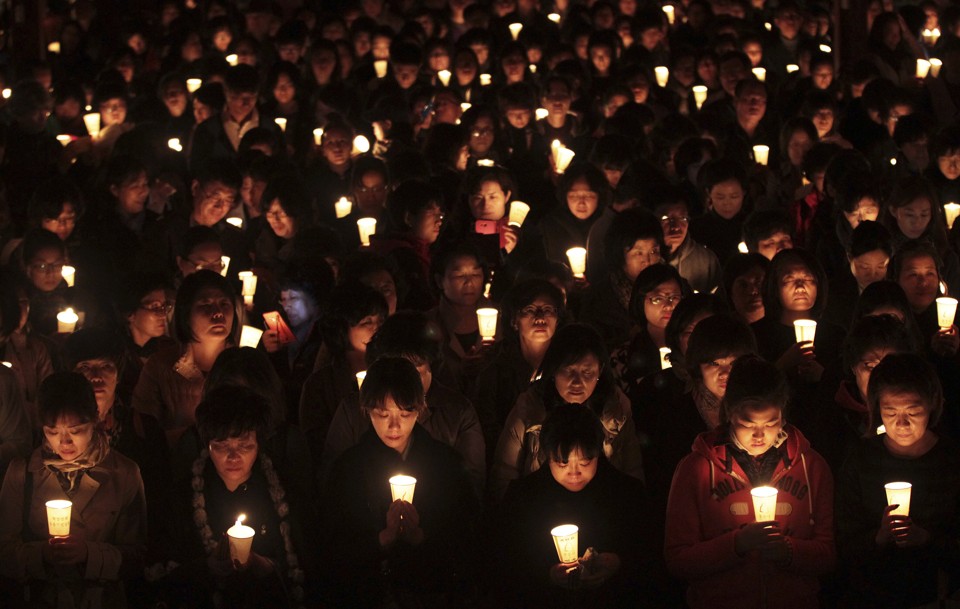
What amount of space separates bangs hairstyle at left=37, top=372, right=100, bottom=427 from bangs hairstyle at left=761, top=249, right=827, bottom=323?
3323 millimetres

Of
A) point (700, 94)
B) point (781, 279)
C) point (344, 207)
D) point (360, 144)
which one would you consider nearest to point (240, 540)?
point (781, 279)

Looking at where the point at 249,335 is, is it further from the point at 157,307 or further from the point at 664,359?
the point at 664,359

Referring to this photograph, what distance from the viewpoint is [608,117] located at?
12008mm

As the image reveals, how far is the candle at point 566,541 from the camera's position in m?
5.98

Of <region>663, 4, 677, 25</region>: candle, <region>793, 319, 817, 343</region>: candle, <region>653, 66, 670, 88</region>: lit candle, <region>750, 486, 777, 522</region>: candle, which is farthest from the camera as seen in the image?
<region>663, 4, 677, 25</region>: candle

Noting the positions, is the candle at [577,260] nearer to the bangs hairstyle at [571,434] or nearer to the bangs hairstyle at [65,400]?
the bangs hairstyle at [571,434]

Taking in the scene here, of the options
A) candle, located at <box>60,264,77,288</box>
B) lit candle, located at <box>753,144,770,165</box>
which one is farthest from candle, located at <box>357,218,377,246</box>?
lit candle, located at <box>753,144,770,165</box>

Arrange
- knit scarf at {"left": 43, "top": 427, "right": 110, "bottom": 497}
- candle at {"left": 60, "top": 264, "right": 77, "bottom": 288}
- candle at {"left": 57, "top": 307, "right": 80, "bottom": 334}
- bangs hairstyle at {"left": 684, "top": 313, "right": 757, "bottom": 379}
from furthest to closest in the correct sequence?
candle at {"left": 60, "top": 264, "right": 77, "bottom": 288} < candle at {"left": 57, "top": 307, "right": 80, "bottom": 334} < bangs hairstyle at {"left": 684, "top": 313, "right": 757, "bottom": 379} < knit scarf at {"left": 43, "top": 427, "right": 110, "bottom": 497}

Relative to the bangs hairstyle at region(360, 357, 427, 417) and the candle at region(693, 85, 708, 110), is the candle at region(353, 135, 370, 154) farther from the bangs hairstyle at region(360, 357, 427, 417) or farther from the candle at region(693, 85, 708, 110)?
the bangs hairstyle at region(360, 357, 427, 417)

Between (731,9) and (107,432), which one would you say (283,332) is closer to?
(107,432)

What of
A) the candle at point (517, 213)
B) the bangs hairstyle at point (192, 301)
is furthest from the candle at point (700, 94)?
the bangs hairstyle at point (192, 301)

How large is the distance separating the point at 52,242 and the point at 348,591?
323 centimetres

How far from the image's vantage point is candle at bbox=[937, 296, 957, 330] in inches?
310

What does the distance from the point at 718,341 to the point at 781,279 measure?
1265 mm
